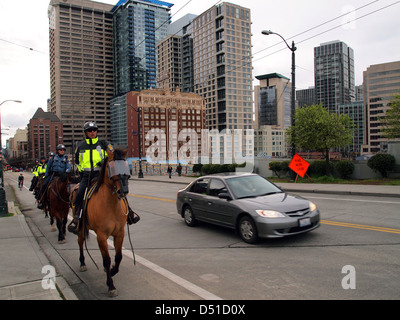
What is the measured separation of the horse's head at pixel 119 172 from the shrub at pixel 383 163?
18545mm

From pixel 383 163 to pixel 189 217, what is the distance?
48.8ft

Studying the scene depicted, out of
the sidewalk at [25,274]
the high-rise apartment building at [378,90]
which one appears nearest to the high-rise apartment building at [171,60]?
Answer: the high-rise apartment building at [378,90]

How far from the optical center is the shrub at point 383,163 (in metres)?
18.3

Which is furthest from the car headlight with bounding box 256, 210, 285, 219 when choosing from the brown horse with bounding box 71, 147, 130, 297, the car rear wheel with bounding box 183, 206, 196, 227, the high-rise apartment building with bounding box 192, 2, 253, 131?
the high-rise apartment building with bounding box 192, 2, 253, 131

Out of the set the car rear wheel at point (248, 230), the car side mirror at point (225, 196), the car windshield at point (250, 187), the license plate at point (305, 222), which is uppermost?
the car windshield at point (250, 187)

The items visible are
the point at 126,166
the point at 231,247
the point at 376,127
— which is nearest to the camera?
the point at 126,166

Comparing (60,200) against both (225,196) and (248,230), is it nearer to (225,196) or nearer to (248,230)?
(225,196)

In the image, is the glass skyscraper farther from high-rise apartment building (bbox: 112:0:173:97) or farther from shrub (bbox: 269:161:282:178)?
shrub (bbox: 269:161:282:178)

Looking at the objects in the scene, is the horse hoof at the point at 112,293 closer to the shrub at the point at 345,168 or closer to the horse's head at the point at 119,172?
the horse's head at the point at 119,172

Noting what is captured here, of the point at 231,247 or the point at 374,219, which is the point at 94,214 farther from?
the point at 374,219

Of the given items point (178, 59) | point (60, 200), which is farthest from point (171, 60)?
point (60, 200)
